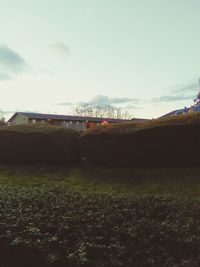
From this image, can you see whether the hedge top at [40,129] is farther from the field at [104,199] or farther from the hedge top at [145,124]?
the hedge top at [145,124]

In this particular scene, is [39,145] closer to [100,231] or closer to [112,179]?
[112,179]

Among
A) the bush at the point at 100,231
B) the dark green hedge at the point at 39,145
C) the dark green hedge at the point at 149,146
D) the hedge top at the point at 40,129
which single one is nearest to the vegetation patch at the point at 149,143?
the dark green hedge at the point at 149,146

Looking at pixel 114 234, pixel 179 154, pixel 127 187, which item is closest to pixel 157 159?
pixel 179 154

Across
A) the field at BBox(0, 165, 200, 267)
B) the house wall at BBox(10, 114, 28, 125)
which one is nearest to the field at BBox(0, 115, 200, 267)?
the field at BBox(0, 165, 200, 267)

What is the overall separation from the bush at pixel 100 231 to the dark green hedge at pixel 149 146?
2.72 metres

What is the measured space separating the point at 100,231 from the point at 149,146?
15.7 ft

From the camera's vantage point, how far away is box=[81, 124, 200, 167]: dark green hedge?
9445 millimetres

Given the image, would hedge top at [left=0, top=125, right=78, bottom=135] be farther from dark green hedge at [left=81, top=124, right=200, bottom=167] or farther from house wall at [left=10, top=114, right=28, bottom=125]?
house wall at [left=10, top=114, right=28, bottom=125]

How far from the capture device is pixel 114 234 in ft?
16.8

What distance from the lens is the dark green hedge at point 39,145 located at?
1155cm

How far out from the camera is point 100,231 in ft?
17.3

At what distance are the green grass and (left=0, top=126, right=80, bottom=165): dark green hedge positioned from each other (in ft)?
1.16

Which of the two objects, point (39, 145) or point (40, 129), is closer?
point (39, 145)

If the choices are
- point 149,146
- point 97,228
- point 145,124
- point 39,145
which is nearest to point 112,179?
point 149,146
